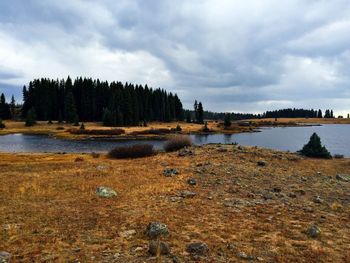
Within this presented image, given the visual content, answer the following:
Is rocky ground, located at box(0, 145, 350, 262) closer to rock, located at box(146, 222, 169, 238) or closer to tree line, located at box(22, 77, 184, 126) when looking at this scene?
rock, located at box(146, 222, 169, 238)

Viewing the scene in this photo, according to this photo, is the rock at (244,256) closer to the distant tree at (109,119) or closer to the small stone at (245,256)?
the small stone at (245,256)

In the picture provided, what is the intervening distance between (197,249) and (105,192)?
7799 millimetres

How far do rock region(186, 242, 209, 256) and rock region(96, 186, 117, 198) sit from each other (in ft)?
23.5

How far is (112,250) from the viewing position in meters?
9.47

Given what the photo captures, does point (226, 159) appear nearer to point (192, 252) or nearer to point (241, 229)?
point (241, 229)

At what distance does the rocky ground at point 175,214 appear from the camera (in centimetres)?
942

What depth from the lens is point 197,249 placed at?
940cm

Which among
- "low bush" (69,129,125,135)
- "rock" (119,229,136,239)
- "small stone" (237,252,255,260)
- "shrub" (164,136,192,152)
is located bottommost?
"low bush" (69,129,125,135)

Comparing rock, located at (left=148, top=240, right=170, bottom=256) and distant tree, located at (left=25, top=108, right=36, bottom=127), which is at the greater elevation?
distant tree, located at (left=25, top=108, right=36, bottom=127)

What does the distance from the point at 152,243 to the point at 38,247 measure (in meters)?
3.40

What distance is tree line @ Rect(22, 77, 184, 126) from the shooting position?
114125 mm

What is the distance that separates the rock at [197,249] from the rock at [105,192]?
7176mm

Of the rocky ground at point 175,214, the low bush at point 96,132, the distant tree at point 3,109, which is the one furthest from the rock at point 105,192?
the distant tree at point 3,109

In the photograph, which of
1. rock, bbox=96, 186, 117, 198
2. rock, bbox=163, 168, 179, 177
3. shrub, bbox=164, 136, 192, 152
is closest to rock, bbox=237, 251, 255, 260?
rock, bbox=96, 186, 117, 198
